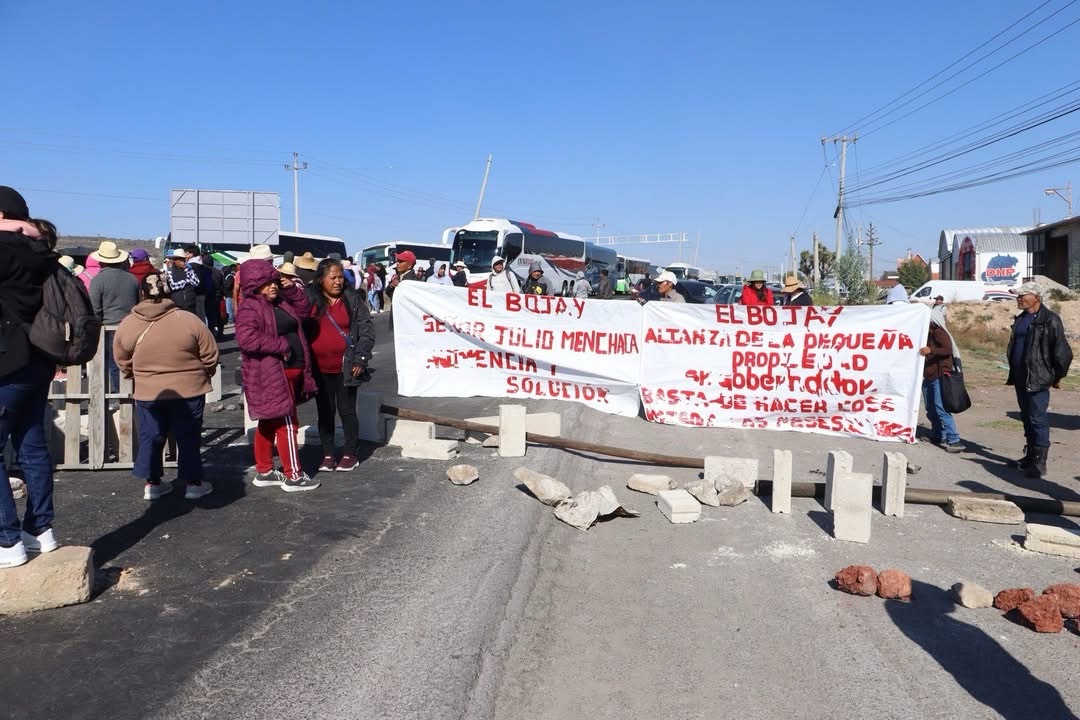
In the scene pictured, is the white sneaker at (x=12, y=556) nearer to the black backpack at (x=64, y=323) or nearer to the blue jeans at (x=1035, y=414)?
the black backpack at (x=64, y=323)

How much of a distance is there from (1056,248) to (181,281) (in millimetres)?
48968

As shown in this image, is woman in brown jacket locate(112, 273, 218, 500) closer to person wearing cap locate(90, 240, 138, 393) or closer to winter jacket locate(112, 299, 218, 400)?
winter jacket locate(112, 299, 218, 400)

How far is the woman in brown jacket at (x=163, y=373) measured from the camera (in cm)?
634

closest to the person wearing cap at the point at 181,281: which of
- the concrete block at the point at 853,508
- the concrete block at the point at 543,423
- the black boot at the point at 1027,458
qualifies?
the concrete block at the point at 543,423

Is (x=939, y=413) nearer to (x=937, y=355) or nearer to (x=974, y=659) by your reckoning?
(x=937, y=355)

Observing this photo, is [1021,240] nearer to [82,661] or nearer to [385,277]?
[385,277]

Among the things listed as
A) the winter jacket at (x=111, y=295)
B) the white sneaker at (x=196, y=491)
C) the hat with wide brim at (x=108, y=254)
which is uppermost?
the hat with wide brim at (x=108, y=254)

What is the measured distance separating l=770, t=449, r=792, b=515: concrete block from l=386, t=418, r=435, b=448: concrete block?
3.27 m

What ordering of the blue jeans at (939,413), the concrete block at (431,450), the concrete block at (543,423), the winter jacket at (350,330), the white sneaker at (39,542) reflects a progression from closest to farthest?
the white sneaker at (39,542), the winter jacket at (350,330), the concrete block at (431,450), the concrete block at (543,423), the blue jeans at (939,413)

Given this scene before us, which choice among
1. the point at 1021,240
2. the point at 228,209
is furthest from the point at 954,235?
the point at 228,209

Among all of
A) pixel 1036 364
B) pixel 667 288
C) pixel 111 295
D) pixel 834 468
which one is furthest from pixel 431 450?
pixel 1036 364

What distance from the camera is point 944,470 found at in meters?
9.17

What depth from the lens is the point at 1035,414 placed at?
8.88 meters

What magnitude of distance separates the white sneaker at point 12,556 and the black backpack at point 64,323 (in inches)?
37.4
